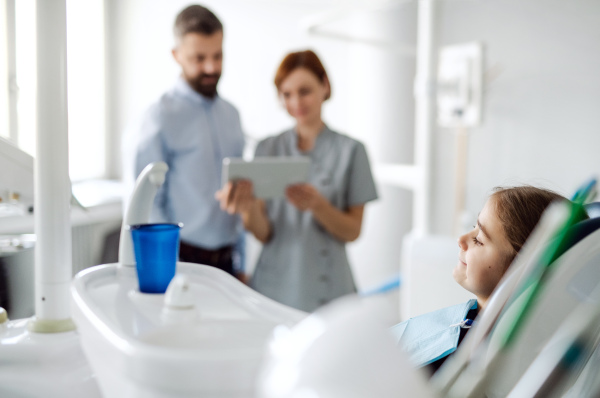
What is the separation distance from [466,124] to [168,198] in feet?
3.43

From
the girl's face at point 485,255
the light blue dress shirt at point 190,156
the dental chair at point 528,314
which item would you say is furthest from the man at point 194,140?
the dental chair at point 528,314

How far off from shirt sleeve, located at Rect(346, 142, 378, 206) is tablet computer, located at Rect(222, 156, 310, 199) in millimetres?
143

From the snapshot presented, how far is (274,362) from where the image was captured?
24cm

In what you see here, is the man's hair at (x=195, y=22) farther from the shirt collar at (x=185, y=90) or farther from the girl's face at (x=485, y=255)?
the girl's face at (x=485, y=255)

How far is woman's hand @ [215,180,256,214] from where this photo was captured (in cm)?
130

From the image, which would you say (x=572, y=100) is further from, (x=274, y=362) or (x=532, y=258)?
(x=274, y=362)

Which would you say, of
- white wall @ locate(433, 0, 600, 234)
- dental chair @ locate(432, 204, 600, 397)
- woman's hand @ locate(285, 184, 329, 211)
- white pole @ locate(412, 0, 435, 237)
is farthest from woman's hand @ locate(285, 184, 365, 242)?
dental chair @ locate(432, 204, 600, 397)

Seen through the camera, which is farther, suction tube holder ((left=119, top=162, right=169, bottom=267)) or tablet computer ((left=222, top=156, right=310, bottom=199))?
tablet computer ((left=222, top=156, right=310, bottom=199))

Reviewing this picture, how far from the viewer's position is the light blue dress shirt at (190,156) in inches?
51.1

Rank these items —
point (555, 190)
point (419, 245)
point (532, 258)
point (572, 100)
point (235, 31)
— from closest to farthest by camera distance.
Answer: point (532, 258), point (555, 190), point (419, 245), point (572, 100), point (235, 31)

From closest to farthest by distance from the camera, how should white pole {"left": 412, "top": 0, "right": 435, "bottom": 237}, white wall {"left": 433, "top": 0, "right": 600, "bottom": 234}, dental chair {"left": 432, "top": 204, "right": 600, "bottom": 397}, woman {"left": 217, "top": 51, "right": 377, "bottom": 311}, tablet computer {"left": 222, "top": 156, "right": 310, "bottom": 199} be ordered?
dental chair {"left": 432, "top": 204, "right": 600, "bottom": 397}, tablet computer {"left": 222, "top": 156, "right": 310, "bottom": 199}, woman {"left": 217, "top": 51, "right": 377, "bottom": 311}, white pole {"left": 412, "top": 0, "right": 435, "bottom": 237}, white wall {"left": 433, "top": 0, "right": 600, "bottom": 234}

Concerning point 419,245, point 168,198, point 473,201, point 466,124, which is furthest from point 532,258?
point 473,201

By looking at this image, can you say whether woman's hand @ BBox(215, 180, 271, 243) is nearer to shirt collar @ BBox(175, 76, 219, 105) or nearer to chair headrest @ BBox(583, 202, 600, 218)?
shirt collar @ BBox(175, 76, 219, 105)

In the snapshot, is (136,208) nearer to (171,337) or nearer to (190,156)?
(171,337)
